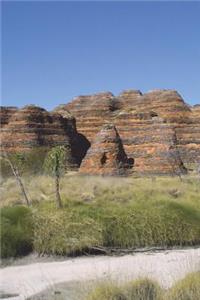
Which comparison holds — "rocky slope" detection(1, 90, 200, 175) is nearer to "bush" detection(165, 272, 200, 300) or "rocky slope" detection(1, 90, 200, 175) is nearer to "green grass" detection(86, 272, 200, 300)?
"green grass" detection(86, 272, 200, 300)

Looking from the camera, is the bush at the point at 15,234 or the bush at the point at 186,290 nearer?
the bush at the point at 186,290

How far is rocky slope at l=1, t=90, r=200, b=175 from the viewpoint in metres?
71.8

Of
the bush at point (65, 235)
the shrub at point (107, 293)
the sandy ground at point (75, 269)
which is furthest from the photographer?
the bush at point (65, 235)

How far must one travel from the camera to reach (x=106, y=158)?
221 feet

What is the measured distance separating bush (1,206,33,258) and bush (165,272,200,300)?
1059 cm

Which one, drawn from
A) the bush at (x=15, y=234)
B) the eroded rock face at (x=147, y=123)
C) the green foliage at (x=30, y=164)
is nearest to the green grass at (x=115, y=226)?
the bush at (x=15, y=234)

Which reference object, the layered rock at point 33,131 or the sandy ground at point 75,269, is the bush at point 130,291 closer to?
the sandy ground at point 75,269

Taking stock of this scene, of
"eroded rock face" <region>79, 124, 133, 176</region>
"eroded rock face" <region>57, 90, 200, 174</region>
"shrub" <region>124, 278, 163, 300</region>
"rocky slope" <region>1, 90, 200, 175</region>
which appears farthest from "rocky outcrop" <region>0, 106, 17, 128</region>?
"shrub" <region>124, 278, 163, 300</region>

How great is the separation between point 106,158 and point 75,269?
Answer: 49.9 metres

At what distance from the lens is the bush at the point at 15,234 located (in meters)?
19.6

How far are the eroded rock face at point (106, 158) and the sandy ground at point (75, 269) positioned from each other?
1785 inches

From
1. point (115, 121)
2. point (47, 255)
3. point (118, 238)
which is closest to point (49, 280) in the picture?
point (47, 255)

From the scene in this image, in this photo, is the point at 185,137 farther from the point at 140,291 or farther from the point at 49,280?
the point at 140,291

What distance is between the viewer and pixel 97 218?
841 inches
